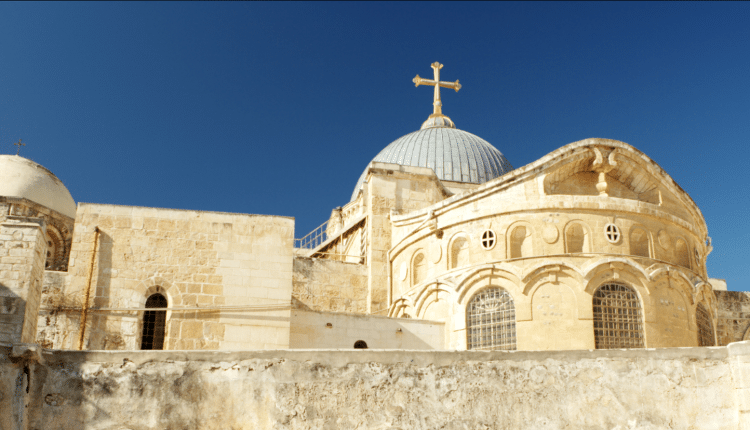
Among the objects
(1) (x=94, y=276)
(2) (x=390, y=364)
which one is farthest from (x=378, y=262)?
(2) (x=390, y=364)

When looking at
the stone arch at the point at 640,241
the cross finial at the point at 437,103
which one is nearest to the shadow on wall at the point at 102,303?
the stone arch at the point at 640,241

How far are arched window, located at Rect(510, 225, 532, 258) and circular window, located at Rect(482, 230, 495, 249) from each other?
49cm

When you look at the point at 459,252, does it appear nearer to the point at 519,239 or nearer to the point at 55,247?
the point at 519,239

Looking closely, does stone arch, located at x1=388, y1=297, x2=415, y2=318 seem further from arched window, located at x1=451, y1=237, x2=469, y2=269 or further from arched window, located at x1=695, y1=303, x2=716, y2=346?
arched window, located at x1=695, y1=303, x2=716, y2=346

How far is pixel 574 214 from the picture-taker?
19.4 m

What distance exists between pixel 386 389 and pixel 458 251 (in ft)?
34.5

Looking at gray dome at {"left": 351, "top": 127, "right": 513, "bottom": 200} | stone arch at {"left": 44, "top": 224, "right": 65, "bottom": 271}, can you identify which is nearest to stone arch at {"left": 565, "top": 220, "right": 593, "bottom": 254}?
gray dome at {"left": 351, "top": 127, "right": 513, "bottom": 200}

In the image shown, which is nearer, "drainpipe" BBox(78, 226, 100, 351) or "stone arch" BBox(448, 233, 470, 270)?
"drainpipe" BBox(78, 226, 100, 351)

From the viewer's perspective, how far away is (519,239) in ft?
64.0

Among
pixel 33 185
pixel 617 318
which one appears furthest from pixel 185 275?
pixel 617 318

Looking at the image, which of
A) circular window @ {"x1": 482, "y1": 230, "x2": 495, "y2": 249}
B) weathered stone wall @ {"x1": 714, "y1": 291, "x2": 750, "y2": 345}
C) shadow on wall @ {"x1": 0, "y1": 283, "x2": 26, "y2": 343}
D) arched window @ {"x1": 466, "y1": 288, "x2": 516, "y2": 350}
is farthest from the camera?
weathered stone wall @ {"x1": 714, "y1": 291, "x2": 750, "y2": 345}

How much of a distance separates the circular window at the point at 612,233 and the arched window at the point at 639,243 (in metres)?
0.46

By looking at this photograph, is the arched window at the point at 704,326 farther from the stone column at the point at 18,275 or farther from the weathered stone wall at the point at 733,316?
the stone column at the point at 18,275

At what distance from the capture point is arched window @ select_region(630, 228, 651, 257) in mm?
19422
